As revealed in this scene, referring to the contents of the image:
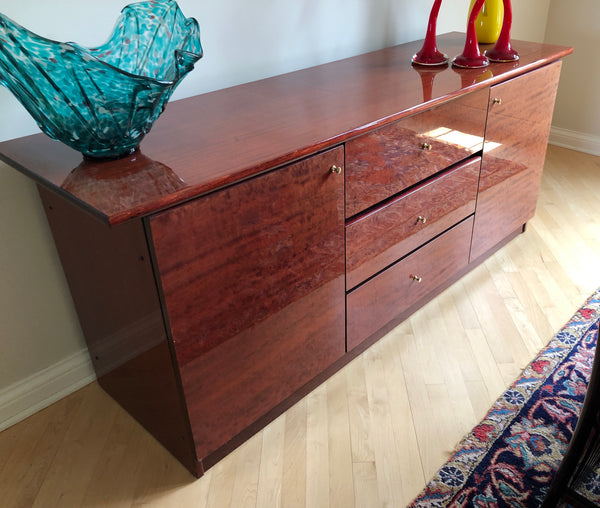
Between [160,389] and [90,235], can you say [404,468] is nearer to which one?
[160,389]

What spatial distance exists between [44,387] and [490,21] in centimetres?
198

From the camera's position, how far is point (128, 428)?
1.63m

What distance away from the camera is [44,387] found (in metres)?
1.68

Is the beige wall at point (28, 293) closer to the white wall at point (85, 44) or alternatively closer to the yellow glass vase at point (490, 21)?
the white wall at point (85, 44)

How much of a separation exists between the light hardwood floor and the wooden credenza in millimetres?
65

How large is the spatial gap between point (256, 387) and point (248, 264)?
36 centimetres

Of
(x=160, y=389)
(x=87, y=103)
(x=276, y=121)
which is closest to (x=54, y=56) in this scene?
(x=87, y=103)

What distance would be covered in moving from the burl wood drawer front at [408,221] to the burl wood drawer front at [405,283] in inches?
1.5

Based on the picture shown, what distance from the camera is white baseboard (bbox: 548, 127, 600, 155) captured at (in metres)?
3.26

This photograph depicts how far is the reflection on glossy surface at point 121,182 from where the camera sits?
3.52 ft

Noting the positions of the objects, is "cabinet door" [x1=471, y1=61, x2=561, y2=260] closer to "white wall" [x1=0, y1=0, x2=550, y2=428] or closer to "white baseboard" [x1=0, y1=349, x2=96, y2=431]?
"white wall" [x1=0, y1=0, x2=550, y2=428]

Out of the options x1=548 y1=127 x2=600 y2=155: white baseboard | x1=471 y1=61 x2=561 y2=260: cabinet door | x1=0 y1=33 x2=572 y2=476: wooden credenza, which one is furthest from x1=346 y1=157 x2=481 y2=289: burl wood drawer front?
x1=548 y1=127 x2=600 y2=155: white baseboard

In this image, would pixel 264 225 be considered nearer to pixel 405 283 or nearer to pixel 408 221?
pixel 408 221

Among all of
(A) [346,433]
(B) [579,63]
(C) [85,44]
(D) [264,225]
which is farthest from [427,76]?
(B) [579,63]
